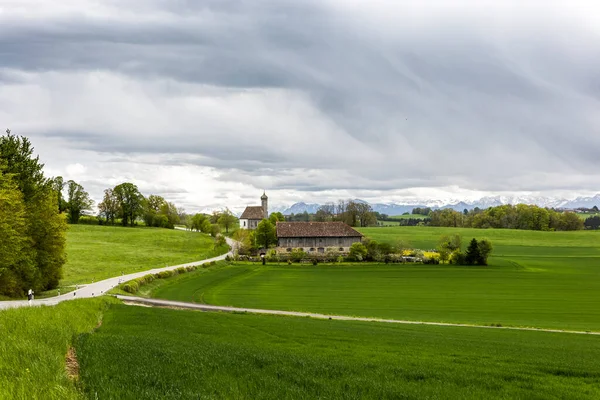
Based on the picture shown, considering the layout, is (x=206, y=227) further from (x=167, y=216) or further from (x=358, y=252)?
(x=358, y=252)

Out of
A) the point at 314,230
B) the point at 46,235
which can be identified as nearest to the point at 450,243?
the point at 314,230

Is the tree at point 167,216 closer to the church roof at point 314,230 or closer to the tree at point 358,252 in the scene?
the church roof at point 314,230

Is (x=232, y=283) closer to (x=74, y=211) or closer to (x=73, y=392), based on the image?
(x=73, y=392)

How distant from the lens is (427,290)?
60719 mm

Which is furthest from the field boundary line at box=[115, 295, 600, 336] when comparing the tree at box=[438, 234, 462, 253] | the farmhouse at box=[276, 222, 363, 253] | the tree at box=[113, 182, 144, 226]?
the tree at box=[113, 182, 144, 226]

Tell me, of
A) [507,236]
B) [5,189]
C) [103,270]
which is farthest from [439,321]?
[507,236]

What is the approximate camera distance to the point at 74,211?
160m

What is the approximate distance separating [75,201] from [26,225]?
401ft

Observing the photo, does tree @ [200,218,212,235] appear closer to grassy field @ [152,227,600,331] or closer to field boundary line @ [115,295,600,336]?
grassy field @ [152,227,600,331]

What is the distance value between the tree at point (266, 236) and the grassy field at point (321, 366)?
94.5m

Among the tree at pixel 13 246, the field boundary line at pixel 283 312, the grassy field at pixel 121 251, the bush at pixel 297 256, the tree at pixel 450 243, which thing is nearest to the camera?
the field boundary line at pixel 283 312

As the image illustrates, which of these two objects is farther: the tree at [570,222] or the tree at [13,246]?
the tree at [570,222]

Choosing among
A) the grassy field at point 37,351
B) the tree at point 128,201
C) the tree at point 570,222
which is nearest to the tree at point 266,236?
the tree at point 128,201

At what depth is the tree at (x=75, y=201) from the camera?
15850cm
